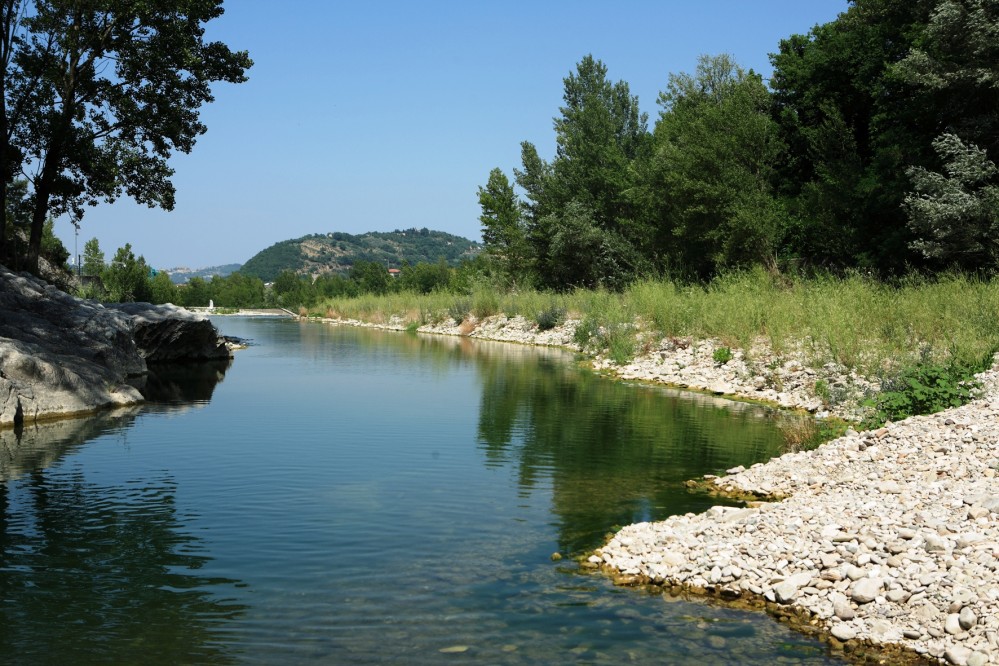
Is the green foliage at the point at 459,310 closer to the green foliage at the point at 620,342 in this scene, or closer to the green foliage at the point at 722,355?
the green foliage at the point at 620,342

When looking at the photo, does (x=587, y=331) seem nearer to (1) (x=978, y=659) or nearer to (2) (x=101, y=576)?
(2) (x=101, y=576)

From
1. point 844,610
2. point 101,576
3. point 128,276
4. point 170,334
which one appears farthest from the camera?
point 128,276

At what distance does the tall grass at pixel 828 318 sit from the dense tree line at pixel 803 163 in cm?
252

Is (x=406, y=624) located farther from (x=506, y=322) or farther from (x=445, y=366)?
(x=506, y=322)

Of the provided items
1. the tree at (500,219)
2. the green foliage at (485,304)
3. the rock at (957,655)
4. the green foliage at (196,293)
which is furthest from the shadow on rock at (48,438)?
the green foliage at (196,293)

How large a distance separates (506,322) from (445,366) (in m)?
19.3

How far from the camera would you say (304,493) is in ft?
35.3

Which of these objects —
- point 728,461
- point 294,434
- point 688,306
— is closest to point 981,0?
point 688,306

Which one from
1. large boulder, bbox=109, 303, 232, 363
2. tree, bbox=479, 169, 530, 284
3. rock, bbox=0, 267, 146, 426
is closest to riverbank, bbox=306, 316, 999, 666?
rock, bbox=0, 267, 146, 426

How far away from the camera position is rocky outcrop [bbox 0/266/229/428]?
1585cm

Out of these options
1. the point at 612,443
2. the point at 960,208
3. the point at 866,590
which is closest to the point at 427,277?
the point at 960,208

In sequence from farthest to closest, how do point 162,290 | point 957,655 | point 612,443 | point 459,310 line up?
point 162,290 < point 459,310 < point 612,443 < point 957,655

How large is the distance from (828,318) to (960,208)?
25.7 feet

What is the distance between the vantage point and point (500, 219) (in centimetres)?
6600
